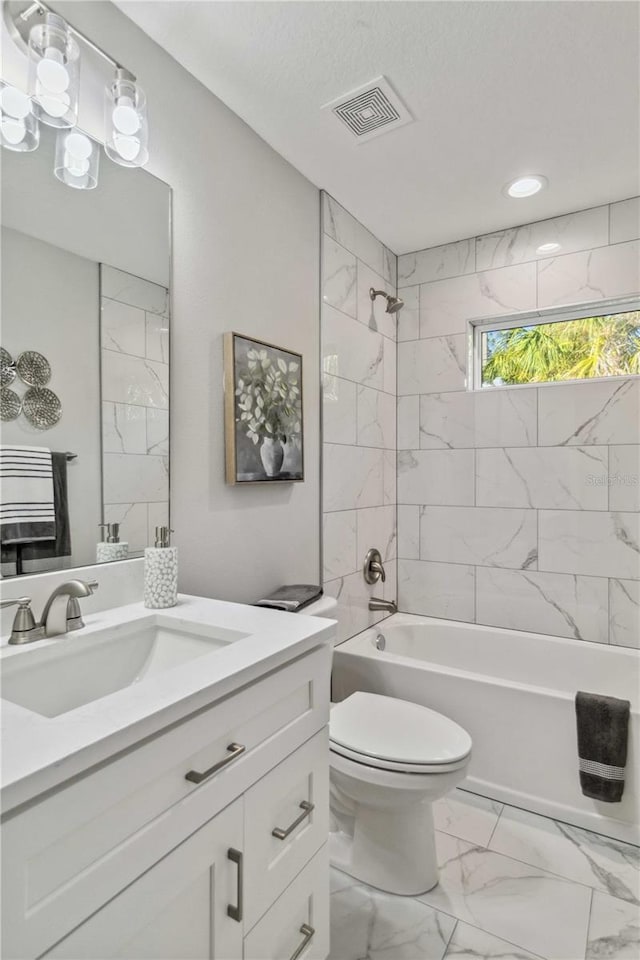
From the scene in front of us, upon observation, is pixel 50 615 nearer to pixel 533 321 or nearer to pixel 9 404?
pixel 9 404

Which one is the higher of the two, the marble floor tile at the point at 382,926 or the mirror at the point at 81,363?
the mirror at the point at 81,363

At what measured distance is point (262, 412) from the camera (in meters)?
1.87

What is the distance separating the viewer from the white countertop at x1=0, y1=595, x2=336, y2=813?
1.99ft

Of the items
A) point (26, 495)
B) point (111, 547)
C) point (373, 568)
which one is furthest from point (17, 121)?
point (373, 568)

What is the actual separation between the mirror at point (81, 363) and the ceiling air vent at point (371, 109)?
2.32ft

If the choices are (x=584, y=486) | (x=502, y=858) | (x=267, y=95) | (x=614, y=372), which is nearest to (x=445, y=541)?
(x=584, y=486)

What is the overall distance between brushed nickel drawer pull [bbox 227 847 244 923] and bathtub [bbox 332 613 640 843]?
4.50ft

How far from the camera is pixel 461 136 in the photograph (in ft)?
6.27

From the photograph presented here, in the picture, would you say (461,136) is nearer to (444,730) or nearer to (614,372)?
(614,372)

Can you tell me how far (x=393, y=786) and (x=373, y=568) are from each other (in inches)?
49.1

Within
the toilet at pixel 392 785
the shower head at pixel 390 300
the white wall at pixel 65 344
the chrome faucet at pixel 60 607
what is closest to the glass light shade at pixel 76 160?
the white wall at pixel 65 344

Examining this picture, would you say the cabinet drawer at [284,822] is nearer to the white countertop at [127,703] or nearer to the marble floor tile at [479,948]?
the white countertop at [127,703]

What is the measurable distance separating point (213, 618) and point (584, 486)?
1.98 m

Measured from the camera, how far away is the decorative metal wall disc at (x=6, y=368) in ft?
3.55
